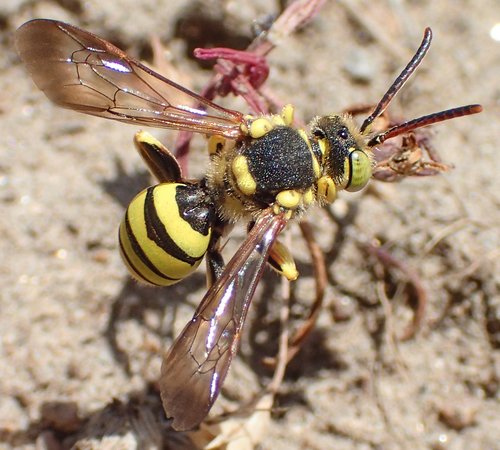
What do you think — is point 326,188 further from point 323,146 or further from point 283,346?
point 283,346

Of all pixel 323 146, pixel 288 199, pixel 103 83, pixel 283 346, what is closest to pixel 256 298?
pixel 283 346

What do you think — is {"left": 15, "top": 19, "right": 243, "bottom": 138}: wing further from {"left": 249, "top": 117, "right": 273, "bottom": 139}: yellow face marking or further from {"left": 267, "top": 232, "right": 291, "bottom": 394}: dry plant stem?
{"left": 267, "top": 232, "right": 291, "bottom": 394}: dry plant stem

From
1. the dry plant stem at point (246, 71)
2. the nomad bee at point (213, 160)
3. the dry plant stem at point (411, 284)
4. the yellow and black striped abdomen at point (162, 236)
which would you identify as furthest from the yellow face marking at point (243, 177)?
the dry plant stem at point (411, 284)

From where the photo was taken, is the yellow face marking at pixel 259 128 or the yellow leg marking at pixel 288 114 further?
the yellow leg marking at pixel 288 114

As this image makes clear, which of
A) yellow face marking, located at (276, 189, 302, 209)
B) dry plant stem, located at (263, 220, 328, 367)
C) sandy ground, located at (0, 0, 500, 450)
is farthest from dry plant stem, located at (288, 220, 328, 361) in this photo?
yellow face marking, located at (276, 189, 302, 209)

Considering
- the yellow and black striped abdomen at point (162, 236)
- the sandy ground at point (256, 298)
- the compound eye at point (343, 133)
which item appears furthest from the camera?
the sandy ground at point (256, 298)

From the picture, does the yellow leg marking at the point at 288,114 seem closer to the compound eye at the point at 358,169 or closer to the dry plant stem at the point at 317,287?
the compound eye at the point at 358,169
